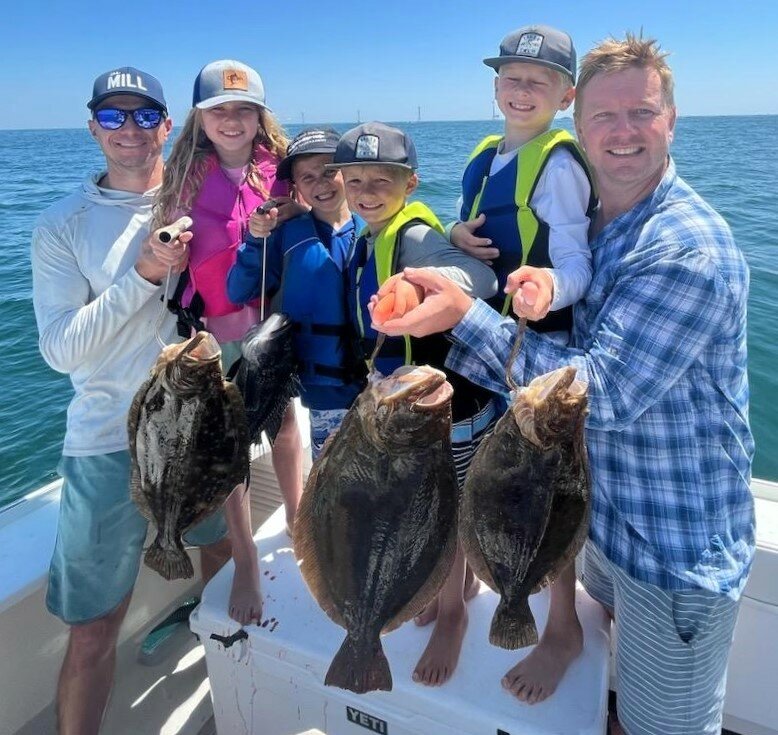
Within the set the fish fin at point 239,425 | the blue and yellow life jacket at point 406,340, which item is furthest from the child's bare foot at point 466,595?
the fish fin at point 239,425

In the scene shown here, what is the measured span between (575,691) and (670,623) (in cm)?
55

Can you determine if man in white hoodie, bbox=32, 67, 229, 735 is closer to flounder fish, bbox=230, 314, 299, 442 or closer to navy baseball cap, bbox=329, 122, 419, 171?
flounder fish, bbox=230, 314, 299, 442

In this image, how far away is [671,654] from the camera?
193 centimetres

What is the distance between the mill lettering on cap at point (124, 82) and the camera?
276cm

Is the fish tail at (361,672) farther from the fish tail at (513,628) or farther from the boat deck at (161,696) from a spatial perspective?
the boat deck at (161,696)

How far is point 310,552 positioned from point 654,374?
3.87 ft

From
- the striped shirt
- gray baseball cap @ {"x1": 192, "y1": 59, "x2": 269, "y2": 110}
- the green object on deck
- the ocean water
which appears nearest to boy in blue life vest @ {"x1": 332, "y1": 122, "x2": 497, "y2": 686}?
the striped shirt

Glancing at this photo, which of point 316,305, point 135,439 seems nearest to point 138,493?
point 135,439

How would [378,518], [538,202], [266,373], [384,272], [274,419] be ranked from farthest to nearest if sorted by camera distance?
1. [274,419]
2. [266,373]
3. [384,272]
4. [538,202]
5. [378,518]

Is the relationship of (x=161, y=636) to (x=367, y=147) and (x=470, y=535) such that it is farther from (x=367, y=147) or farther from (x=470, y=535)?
(x=367, y=147)

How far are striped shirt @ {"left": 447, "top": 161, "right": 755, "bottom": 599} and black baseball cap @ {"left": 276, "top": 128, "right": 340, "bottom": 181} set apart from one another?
1.26 metres

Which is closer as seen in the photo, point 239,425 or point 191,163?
point 239,425

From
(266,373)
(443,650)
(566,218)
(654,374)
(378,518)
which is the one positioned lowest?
(443,650)

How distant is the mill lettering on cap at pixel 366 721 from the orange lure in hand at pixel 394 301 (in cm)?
162
